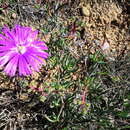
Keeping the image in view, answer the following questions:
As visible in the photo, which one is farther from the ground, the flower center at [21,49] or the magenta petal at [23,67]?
the flower center at [21,49]

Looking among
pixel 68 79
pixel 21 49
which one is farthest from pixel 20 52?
pixel 68 79

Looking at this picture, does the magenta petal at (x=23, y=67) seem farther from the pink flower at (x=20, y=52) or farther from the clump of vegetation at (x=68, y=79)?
the clump of vegetation at (x=68, y=79)

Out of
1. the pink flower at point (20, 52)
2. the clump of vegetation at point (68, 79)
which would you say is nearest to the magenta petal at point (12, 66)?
the pink flower at point (20, 52)

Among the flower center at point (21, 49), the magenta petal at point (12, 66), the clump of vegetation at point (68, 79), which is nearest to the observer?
the magenta petal at point (12, 66)

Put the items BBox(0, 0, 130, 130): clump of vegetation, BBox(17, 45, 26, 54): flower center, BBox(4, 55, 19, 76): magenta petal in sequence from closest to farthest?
BBox(4, 55, 19, 76): magenta petal → BBox(17, 45, 26, 54): flower center → BBox(0, 0, 130, 130): clump of vegetation

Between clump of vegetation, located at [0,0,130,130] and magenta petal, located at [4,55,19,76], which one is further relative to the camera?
clump of vegetation, located at [0,0,130,130]

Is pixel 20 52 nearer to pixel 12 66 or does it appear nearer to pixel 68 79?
pixel 12 66

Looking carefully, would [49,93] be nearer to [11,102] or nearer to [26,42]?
[11,102]

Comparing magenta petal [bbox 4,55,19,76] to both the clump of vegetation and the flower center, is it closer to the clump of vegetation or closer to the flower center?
the flower center

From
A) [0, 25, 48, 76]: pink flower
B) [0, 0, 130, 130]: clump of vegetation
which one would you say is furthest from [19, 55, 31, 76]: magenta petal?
[0, 0, 130, 130]: clump of vegetation
